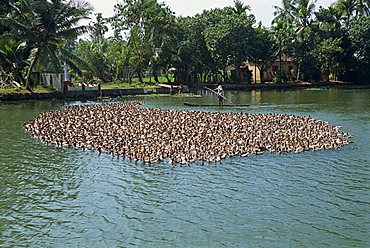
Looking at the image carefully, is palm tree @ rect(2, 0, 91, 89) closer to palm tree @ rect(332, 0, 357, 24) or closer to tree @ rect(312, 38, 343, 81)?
tree @ rect(312, 38, 343, 81)

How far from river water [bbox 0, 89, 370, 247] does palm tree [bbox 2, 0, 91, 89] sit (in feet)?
69.8

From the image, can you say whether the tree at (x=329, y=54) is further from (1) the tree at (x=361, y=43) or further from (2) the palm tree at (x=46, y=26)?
(2) the palm tree at (x=46, y=26)

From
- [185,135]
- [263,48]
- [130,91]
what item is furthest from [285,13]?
[185,135]

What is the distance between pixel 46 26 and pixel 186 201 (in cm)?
2851

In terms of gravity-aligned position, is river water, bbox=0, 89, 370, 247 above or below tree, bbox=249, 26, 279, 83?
below

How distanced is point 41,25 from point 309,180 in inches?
Result: 1130

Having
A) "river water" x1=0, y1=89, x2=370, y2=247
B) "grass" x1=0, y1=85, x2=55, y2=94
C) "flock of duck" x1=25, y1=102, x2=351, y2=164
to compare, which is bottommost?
"river water" x1=0, y1=89, x2=370, y2=247

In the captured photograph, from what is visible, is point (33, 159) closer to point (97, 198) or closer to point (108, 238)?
point (97, 198)

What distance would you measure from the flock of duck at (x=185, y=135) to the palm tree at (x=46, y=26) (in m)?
13.1

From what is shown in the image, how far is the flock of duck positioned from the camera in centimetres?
1409

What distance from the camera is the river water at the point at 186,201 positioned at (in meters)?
8.23

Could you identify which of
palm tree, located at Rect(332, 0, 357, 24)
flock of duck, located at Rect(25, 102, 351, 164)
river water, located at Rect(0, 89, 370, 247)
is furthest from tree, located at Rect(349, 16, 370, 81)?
river water, located at Rect(0, 89, 370, 247)

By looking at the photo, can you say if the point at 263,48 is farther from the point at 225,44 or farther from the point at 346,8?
the point at 346,8

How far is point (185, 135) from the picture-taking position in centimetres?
1652
